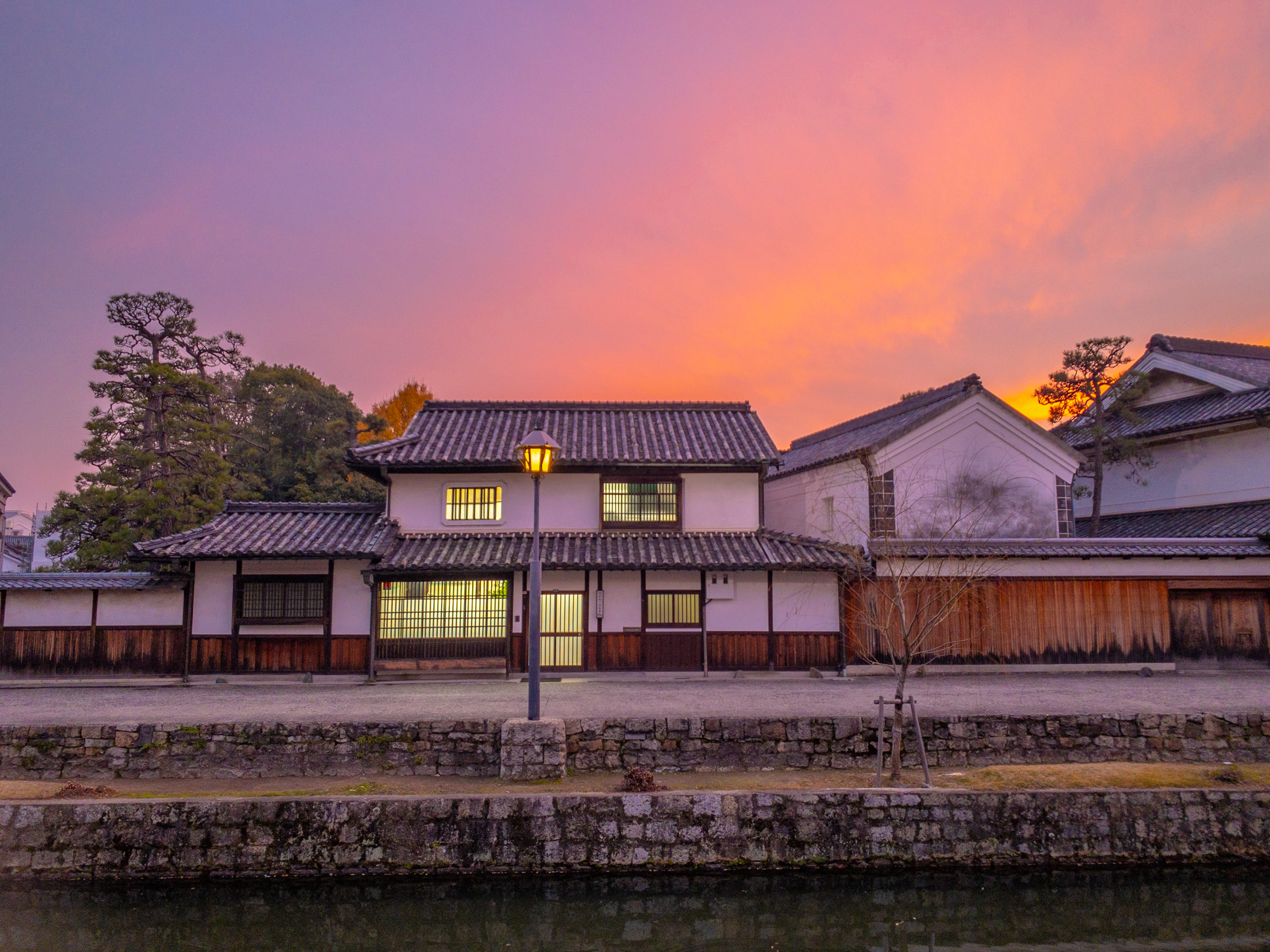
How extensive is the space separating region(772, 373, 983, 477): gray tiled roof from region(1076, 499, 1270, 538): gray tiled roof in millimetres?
6693

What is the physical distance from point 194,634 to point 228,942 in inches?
511

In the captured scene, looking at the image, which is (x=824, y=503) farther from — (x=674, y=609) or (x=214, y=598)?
(x=214, y=598)

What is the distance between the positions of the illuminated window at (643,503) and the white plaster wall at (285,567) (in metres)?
8.35

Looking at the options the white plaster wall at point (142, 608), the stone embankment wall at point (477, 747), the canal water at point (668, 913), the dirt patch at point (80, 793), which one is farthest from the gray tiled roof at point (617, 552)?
the canal water at point (668, 913)

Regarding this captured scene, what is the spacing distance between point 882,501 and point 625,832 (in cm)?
1542

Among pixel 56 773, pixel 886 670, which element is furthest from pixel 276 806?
pixel 886 670

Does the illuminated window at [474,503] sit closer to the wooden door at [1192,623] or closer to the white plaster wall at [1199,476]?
the wooden door at [1192,623]

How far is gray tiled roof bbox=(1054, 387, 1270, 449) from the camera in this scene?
2397 cm

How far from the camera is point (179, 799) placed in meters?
10.5

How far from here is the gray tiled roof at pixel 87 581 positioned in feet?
63.3

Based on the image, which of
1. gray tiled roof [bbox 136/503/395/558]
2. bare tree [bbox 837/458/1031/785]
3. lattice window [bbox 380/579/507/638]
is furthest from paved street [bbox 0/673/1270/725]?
gray tiled roof [bbox 136/503/395/558]

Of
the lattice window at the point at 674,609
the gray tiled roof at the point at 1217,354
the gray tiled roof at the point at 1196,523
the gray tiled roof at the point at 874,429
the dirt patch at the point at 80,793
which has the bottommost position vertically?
the dirt patch at the point at 80,793

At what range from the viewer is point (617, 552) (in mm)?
20688

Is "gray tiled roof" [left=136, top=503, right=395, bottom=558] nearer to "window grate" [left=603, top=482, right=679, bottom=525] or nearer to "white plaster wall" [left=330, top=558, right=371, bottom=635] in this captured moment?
"white plaster wall" [left=330, top=558, right=371, bottom=635]
